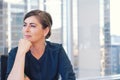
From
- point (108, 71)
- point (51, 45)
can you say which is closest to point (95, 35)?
point (108, 71)

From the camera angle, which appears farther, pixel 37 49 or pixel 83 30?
pixel 83 30

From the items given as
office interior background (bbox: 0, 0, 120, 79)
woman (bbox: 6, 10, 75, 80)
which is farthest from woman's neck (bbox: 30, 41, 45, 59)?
office interior background (bbox: 0, 0, 120, 79)

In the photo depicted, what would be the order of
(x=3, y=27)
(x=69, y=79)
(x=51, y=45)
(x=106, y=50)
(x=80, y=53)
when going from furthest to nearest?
(x=106, y=50) → (x=80, y=53) → (x=3, y=27) → (x=51, y=45) → (x=69, y=79)

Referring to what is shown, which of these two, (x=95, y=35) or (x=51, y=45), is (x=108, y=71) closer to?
(x=95, y=35)

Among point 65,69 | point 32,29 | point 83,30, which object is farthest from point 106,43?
point 32,29

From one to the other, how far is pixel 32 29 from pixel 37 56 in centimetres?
19

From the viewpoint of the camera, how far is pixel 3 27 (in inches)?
99.3

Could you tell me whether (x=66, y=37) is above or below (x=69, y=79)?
above

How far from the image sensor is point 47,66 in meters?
1.51

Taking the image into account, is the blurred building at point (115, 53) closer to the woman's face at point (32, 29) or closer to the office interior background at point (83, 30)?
the office interior background at point (83, 30)

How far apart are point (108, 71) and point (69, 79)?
209cm

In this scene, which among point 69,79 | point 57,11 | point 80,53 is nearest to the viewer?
point 69,79

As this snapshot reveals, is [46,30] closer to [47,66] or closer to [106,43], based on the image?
[47,66]

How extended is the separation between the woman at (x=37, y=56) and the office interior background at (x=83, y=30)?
110 centimetres
